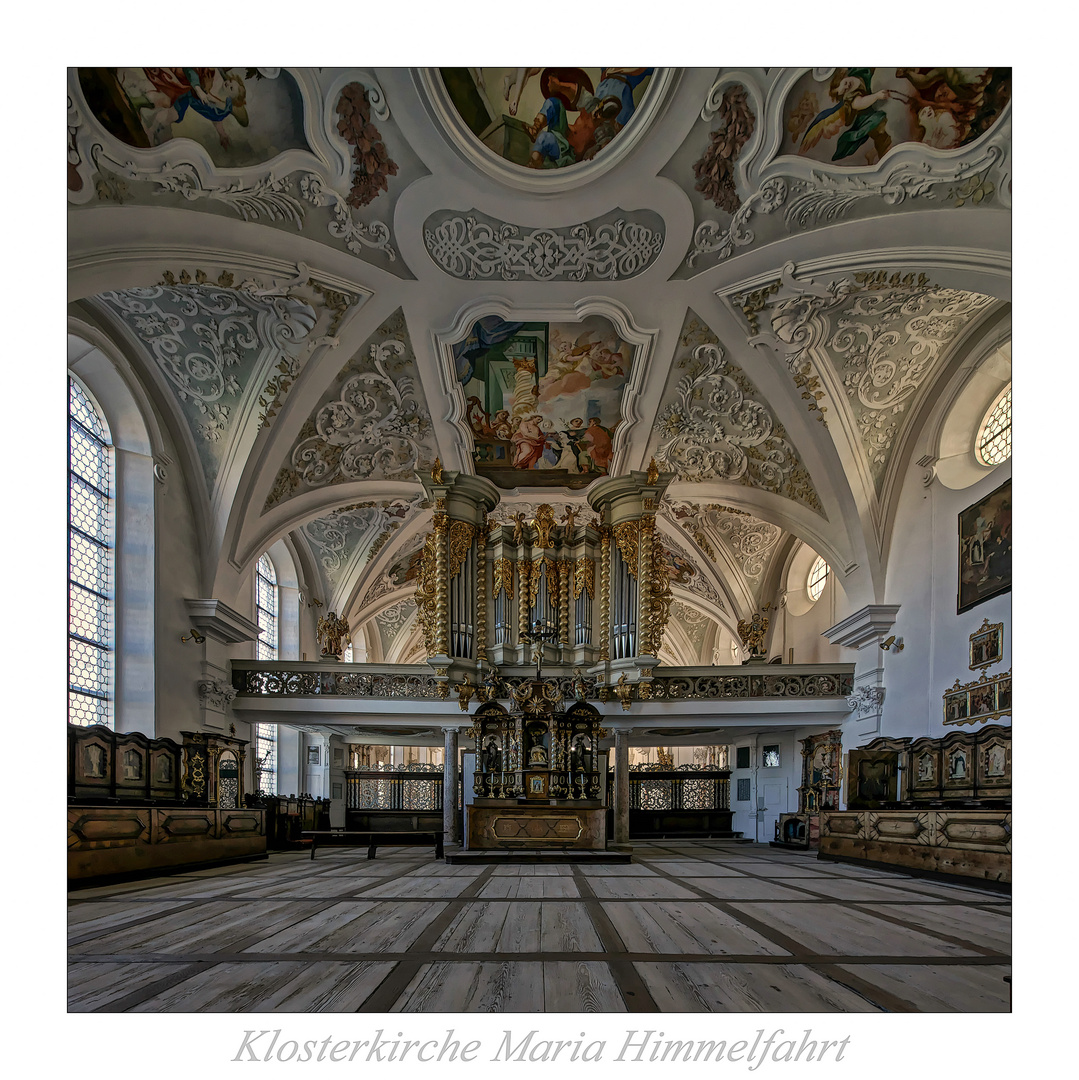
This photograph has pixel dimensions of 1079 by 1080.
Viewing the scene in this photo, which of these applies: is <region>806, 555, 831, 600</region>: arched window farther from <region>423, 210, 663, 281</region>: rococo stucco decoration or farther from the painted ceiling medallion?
the painted ceiling medallion

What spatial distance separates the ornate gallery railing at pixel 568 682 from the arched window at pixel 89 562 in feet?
10.7

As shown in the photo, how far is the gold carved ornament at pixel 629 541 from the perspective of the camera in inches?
538

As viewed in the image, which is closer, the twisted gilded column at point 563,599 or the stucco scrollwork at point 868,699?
the stucco scrollwork at point 868,699

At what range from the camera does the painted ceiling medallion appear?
814cm

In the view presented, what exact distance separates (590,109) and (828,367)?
17.5ft

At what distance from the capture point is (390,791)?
21.1 meters

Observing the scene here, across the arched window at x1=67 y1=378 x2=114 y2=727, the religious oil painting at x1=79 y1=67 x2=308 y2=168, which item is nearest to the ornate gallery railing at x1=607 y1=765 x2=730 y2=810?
the arched window at x1=67 y1=378 x2=114 y2=727

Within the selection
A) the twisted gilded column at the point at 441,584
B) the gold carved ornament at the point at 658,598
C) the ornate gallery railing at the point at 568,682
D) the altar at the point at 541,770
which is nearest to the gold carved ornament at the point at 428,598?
the twisted gilded column at the point at 441,584

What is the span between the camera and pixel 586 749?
12.9 metres

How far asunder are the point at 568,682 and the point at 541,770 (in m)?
2.29

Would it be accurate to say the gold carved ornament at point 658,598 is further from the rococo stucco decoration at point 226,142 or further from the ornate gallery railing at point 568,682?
the rococo stucco decoration at point 226,142

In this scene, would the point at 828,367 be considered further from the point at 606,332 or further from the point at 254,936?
the point at 254,936

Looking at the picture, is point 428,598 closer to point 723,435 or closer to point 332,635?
point 332,635

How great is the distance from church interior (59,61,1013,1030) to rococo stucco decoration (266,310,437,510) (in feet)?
0.22
